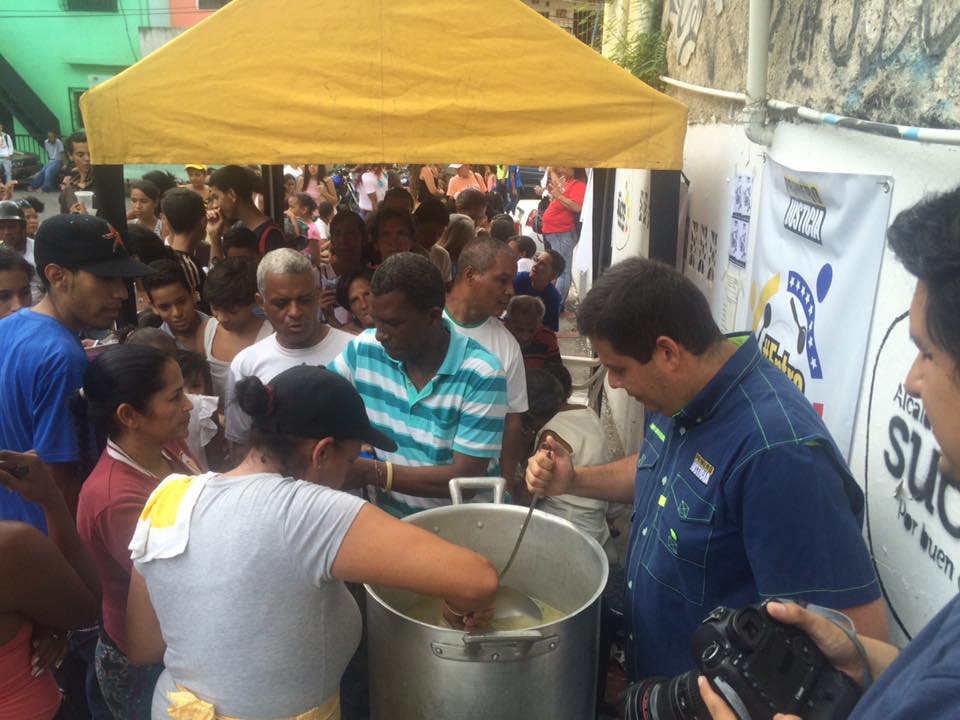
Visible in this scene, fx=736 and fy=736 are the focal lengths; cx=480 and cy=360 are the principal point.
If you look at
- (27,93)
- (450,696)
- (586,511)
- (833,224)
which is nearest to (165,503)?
(450,696)

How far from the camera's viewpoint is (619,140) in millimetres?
3389

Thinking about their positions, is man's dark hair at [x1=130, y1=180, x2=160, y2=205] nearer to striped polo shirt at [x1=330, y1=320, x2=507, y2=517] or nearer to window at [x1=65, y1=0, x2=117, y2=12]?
striped polo shirt at [x1=330, y1=320, x2=507, y2=517]

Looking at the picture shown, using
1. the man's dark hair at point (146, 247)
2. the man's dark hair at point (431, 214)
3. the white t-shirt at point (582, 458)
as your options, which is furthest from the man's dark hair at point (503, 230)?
the white t-shirt at point (582, 458)

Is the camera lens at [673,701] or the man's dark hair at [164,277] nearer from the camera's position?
the camera lens at [673,701]

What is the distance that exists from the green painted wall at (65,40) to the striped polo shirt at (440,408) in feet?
81.8

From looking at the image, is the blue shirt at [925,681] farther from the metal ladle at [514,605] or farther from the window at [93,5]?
the window at [93,5]

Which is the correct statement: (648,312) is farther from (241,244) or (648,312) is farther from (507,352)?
(241,244)

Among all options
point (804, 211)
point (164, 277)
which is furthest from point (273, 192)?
point (804, 211)

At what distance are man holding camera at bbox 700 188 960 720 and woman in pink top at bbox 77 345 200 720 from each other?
162 centimetres

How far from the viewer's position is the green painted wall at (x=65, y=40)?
23188 mm

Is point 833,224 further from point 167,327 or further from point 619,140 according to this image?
point 167,327

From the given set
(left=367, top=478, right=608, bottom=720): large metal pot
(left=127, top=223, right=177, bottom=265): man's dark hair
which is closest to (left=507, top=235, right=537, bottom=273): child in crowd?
(left=127, top=223, right=177, bottom=265): man's dark hair

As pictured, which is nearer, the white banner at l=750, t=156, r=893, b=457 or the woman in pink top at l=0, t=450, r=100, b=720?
the woman in pink top at l=0, t=450, r=100, b=720

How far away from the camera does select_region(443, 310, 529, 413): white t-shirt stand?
2830mm
